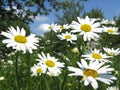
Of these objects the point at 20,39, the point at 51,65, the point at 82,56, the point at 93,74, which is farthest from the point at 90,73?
the point at 51,65

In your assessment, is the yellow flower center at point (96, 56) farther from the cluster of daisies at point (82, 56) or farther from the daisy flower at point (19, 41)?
the daisy flower at point (19, 41)

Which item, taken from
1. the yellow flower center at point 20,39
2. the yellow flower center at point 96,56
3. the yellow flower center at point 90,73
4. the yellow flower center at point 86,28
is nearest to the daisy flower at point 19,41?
the yellow flower center at point 20,39

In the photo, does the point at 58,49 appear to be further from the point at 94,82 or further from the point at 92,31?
the point at 94,82

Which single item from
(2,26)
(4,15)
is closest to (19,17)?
(4,15)

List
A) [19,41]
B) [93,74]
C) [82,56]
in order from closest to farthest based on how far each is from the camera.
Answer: [93,74] → [19,41] → [82,56]

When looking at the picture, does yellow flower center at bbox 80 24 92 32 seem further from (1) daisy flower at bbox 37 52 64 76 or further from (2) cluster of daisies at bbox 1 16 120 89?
(1) daisy flower at bbox 37 52 64 76

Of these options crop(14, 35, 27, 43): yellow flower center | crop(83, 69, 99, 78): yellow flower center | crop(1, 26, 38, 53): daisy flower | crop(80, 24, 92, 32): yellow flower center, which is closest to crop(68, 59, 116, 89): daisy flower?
crop(83, 69, 99, 78): yellow flower center

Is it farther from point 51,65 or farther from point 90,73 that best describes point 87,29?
point 90,73

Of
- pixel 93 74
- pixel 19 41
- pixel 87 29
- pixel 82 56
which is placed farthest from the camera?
pixel 87 29

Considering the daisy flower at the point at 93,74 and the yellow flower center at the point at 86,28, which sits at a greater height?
the yellow flower center at the point at 86,28

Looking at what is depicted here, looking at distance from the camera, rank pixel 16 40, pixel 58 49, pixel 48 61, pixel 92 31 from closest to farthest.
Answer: pixel 16 40 → pixel 92 31 → pixel 48 61 → pixel 58 49

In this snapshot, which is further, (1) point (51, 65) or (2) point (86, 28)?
(1) point (51, 65)
